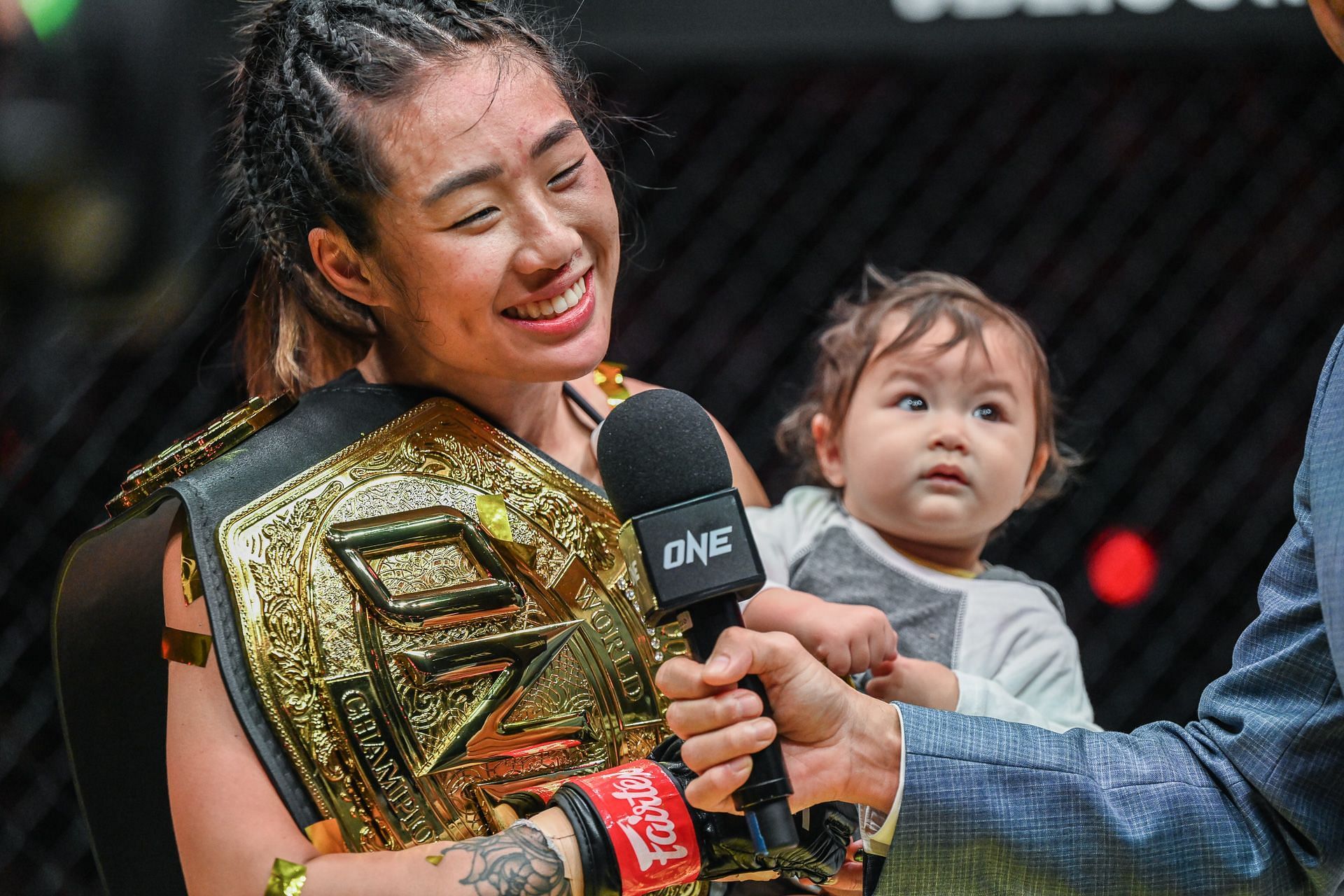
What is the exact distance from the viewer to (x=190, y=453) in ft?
3.60

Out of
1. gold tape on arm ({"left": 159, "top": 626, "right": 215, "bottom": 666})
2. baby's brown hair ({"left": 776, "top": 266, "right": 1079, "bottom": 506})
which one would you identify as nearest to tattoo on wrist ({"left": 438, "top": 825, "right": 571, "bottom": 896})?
gold tape on arm ({"left": 159, "top": 626, "right": 215, "bottom": 666})

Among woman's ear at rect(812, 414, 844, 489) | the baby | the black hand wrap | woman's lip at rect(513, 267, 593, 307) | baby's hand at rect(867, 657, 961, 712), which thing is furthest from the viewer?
woman's ear at rect(812, 414, 844, 489)

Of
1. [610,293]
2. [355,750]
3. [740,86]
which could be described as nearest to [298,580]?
[355,750]

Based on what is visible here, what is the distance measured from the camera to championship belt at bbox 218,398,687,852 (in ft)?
3.25

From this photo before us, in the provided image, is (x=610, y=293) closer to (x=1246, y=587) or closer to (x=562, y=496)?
(x=562, y=496)

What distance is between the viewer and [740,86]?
2.64 metres

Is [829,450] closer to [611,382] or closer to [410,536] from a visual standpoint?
[611,382]

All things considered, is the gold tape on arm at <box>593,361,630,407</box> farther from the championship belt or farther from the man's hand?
the man's hand

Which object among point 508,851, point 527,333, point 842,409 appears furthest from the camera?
point 842,409

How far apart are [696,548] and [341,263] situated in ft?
1.46

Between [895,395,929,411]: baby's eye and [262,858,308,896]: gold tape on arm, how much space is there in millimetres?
793

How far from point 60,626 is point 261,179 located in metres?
0.42

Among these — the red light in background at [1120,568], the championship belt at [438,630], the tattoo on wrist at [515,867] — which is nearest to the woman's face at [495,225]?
the championship belt at [438,630]

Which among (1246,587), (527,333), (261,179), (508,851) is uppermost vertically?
(261,179)
